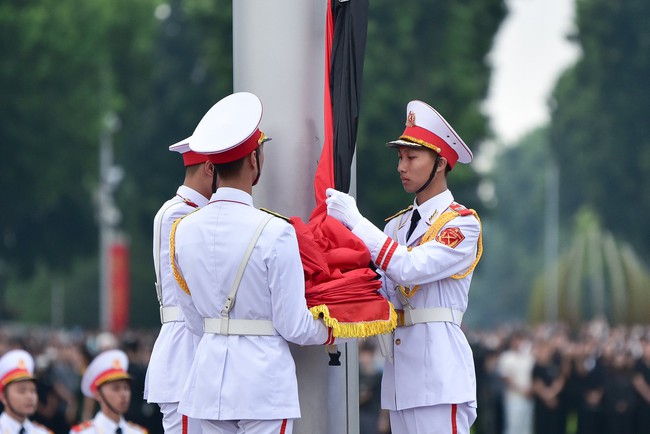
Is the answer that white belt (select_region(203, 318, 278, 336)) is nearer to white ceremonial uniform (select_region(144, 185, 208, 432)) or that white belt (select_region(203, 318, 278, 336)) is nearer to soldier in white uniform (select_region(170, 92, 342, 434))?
soldier in white uniform (select_region(170, 92, 342, 434))

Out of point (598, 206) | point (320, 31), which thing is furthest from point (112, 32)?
point (320, 31)

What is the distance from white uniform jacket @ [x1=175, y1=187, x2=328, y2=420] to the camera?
20.7 feet

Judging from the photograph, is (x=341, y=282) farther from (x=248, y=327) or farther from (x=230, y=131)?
(x=230, y=131)

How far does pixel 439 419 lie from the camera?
7.05m

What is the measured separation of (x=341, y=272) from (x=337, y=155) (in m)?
0.79

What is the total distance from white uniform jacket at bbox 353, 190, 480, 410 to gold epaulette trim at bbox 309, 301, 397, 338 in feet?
0.76

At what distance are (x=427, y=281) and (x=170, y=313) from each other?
4.91 feet

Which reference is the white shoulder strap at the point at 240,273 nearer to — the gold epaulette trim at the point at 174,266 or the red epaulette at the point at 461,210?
the gold epaulette trim at the point at 174,266

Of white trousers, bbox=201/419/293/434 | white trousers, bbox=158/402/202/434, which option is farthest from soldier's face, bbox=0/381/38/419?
white trousers, bbox=201/419/293/434

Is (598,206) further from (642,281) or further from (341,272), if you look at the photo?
(341,272)

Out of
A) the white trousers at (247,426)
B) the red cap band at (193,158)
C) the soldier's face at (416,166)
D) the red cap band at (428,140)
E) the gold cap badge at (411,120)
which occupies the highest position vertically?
the gold cap badge at (411,120)

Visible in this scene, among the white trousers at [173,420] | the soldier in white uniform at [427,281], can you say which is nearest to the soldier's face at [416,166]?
the soldier in white uniform at [427,281]

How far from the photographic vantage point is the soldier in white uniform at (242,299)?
632cm

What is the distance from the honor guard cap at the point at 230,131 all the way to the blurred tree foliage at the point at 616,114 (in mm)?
39239
